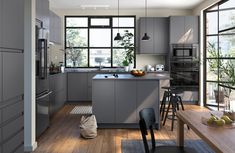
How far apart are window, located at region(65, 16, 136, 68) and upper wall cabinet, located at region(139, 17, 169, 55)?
0.57 meters

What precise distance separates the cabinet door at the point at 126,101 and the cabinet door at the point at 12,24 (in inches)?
110

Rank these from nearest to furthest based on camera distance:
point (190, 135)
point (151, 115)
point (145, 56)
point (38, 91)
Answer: point (151, 115) → point (38, 91) → point (190, 135) → point (145, 56)

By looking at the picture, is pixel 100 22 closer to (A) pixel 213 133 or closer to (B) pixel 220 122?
(B) pixel 220 122

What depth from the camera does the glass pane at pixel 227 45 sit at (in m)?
6.13

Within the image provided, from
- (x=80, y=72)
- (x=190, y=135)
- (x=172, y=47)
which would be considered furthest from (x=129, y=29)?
(x=190, y=135)

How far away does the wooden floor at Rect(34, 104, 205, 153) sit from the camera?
4117mm

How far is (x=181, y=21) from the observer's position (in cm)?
828

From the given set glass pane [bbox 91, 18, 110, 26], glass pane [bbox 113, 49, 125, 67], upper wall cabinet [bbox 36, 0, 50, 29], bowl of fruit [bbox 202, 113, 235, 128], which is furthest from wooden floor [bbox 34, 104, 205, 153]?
glass pane [bbox 91, 18, 110, 26]

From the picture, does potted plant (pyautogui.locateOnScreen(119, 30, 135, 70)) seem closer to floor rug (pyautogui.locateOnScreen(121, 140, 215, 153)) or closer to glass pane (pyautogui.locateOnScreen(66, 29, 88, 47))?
glass pane (pyautogui.locateOnScreen(66, 29, 88, 47))

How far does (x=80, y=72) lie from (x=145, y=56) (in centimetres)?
214

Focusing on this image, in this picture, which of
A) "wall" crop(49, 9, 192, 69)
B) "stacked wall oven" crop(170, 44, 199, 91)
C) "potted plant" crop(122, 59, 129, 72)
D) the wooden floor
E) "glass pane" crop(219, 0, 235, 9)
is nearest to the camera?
the wooden floor

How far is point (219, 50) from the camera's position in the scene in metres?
6.88

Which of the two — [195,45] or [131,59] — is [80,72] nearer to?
[131,59]

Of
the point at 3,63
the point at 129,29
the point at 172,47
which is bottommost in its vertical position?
the point at 3,63
